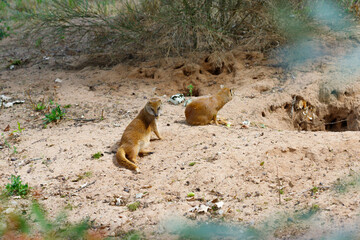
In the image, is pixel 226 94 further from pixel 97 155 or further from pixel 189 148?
pixel 97 155

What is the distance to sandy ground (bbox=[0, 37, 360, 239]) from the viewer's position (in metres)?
3.22

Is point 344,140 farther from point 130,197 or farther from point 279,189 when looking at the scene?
point 130,197

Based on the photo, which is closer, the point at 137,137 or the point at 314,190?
the point at 314,190

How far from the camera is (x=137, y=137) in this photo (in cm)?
460

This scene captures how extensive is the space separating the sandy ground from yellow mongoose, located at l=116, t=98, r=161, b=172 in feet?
0.42

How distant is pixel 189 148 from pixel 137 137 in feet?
2.23

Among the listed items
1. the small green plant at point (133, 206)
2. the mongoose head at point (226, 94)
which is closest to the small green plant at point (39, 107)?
the mongoose head at point (226, 94)

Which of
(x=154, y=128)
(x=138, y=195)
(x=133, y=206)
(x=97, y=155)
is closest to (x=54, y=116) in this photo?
(x=97, y=155)

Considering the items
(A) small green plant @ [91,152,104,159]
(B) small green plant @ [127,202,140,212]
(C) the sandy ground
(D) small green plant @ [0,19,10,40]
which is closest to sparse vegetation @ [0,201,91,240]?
(C) the sandy ground

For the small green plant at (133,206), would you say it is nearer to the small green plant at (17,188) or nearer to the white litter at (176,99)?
the small green plant at (17,188)

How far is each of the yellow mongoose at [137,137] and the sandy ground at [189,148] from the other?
0.13 m

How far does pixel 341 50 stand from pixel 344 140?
3.58 m

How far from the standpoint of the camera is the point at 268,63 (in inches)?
287

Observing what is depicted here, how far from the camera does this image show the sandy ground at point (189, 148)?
127 inches
